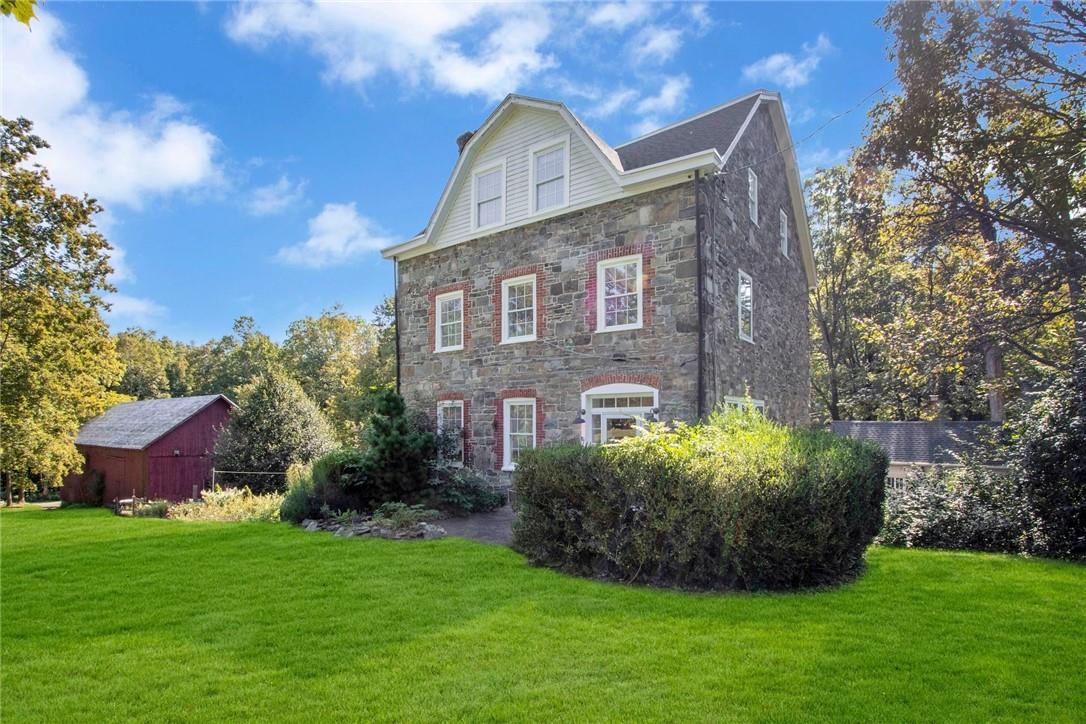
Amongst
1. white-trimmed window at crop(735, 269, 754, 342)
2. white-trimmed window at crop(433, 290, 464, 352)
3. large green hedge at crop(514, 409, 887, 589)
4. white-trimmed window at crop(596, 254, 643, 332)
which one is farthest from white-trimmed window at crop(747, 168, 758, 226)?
large green hedge at crop(514, 409, 887, 589)

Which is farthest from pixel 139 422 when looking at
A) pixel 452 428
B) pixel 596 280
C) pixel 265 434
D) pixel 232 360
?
pixel 596 280

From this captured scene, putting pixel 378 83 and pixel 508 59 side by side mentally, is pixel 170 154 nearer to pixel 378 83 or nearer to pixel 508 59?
pixel 378 83

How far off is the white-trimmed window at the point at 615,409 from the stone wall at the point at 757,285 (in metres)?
1.25

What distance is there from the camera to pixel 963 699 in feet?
12.2

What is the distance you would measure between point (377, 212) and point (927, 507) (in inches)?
598

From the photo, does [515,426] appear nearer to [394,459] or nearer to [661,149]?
[394,459]

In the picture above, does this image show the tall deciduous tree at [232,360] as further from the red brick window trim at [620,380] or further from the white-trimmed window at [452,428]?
the red brick window trim at [620,380]

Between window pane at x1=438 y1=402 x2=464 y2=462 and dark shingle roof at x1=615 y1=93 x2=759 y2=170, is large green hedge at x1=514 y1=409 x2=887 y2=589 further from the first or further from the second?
dark shingle roof at x1=615 y1=93 x2=759 y2=170

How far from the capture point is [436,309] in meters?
15.1

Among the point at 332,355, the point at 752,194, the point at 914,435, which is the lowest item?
the point at 914,435

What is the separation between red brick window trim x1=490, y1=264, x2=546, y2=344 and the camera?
12.8 m

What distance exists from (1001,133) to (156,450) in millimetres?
25560

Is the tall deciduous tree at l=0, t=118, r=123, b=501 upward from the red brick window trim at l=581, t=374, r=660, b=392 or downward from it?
upward

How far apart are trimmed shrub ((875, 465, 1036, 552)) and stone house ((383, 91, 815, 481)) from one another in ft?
10.3
